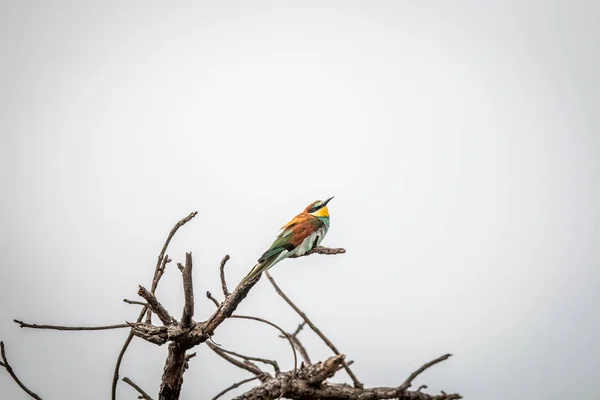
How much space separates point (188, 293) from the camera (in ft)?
11.3

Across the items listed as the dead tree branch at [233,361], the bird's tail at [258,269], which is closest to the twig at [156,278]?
the dead tree branch at [233,361]

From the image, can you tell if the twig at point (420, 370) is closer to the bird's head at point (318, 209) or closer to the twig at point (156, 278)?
the twig at point (156, 278)

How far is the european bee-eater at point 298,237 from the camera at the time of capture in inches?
198

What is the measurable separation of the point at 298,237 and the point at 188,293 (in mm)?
2309

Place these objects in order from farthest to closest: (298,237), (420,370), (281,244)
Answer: (298,237) < (281,244) < (420,370)

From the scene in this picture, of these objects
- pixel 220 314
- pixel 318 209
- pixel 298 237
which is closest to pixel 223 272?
pixel 220 314

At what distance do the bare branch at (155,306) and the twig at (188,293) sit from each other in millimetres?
158

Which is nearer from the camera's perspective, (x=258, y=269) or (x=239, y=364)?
(x=239, y=364)

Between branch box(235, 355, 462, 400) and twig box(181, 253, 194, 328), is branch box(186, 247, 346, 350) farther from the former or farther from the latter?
branch box(235, 355, 462, 400)

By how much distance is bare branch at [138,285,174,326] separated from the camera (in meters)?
3.35

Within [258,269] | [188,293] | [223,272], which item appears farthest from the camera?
[258,269]

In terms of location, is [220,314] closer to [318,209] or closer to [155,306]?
[155,306]

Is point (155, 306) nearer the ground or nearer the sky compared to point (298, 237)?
nearer the ground

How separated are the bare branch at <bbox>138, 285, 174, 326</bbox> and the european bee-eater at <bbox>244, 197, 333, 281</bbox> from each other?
4.13ft
